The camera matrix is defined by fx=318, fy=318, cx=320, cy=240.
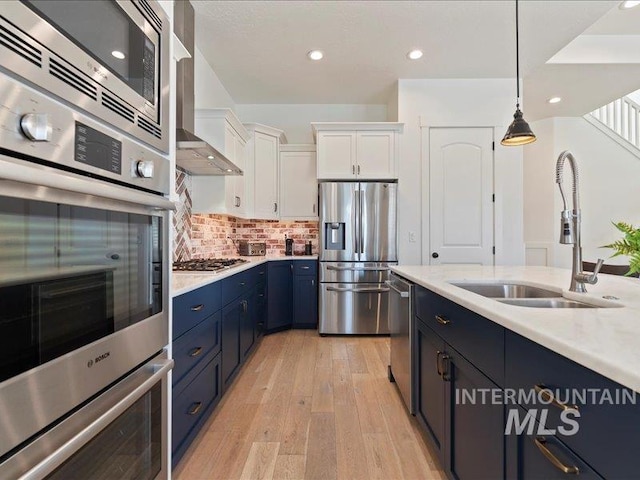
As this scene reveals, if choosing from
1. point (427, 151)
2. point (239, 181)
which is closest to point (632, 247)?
point (427, 151)

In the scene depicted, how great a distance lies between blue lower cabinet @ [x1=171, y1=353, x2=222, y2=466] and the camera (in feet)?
4.66

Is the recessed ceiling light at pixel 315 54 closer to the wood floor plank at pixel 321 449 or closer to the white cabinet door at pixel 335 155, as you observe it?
the white cabinet door at pixel 335 155

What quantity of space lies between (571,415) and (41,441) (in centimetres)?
108

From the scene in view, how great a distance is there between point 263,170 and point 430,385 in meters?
3.17

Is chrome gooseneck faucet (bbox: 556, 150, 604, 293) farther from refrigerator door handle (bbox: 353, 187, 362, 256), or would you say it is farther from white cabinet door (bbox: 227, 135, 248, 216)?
white cabinet door (bbox: 227, 135, 248, 216)

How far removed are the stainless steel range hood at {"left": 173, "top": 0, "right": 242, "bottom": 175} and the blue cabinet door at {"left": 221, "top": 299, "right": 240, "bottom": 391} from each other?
1.11m

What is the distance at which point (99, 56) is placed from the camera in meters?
0.80

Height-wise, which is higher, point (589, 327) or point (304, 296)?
point (589, 327)

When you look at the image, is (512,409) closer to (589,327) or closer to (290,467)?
(589,327)

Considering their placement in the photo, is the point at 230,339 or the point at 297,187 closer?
the point at 230,339

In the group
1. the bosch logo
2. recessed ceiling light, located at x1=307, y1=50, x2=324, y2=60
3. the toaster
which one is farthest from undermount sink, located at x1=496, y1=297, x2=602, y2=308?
the toaster

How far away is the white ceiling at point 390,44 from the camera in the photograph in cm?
254

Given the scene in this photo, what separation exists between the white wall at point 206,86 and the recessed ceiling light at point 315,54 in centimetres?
107

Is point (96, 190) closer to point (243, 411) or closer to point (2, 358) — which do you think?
point (2, 358)
